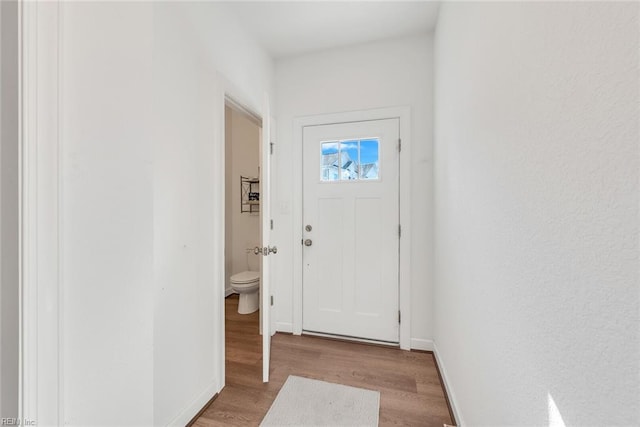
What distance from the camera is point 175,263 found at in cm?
136

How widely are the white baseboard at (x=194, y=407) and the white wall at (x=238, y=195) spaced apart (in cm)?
206

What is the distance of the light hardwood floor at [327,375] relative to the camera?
1482 mm

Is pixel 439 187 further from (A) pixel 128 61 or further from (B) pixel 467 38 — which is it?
(A) pixel 128 61

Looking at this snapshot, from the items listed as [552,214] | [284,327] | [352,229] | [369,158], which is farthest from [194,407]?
[369,158]

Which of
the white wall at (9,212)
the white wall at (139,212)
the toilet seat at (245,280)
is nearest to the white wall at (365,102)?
the toilet seat at (245,280)

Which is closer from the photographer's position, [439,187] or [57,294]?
[57,294]

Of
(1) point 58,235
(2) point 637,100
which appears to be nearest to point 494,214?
(2) point 637,100

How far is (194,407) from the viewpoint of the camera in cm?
145

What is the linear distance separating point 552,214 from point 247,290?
9.17 feet

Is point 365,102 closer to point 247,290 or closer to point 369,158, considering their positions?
point 369,158

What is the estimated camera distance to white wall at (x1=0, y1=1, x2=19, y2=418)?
2.23 ft

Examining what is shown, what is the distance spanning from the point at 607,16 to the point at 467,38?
3.20ft

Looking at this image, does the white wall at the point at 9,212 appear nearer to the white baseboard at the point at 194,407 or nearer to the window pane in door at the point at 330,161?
the white baseboard at the point at 194,407

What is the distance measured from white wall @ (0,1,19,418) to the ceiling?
1.53 meters
